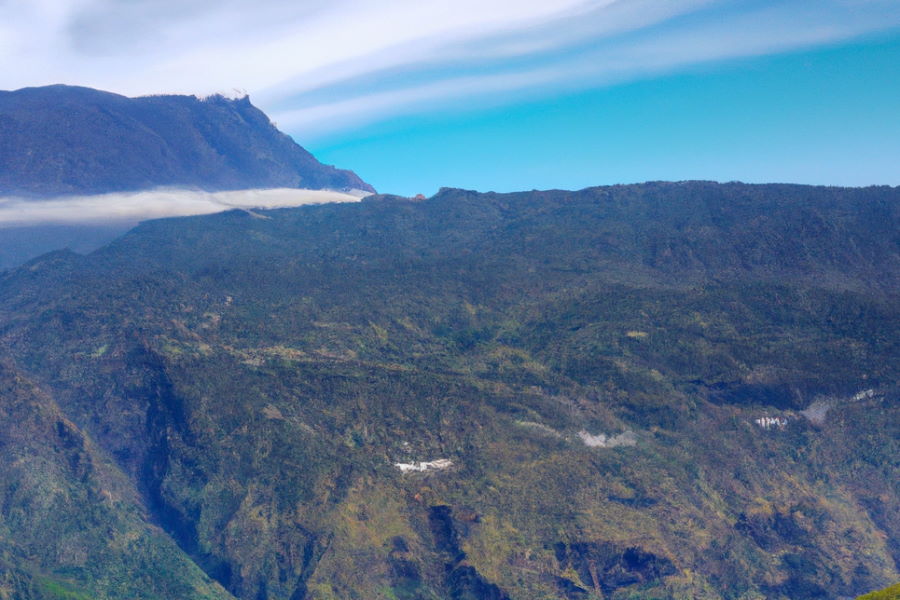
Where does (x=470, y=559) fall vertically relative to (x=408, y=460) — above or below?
below

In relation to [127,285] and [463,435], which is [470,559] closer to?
[463,435]

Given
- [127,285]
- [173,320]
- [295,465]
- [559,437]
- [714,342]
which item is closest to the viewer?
[295,465]

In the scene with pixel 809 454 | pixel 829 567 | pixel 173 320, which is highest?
pixel 173 320

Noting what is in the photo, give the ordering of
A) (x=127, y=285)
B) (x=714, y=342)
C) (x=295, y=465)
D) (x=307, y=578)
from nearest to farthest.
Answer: (x=307, y=578) → (x=295, y=465) → (x=714, y=342) → (x=127, y=285)

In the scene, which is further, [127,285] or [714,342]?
[127,285]

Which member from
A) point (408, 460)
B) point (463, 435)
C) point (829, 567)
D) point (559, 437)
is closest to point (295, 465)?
point (408, 460)

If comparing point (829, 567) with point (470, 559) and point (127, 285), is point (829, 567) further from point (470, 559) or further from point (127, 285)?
point (127, 285)

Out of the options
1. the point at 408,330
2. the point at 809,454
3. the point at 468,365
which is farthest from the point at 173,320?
the point at 809,454
